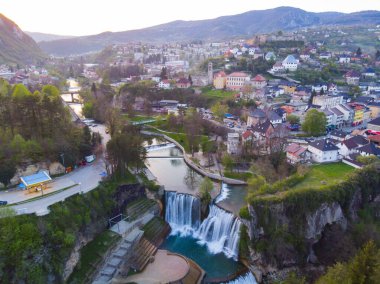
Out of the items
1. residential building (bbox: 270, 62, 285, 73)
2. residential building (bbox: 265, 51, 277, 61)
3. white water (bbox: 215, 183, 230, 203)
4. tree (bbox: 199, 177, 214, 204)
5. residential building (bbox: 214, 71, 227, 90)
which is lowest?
white water (bbox: 215, 183, 230, 203)

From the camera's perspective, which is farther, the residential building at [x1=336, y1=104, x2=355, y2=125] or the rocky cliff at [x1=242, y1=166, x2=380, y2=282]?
the residential building at [x1=336, y1=104, x2=355, y2=125]

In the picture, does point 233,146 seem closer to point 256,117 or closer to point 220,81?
point 256,117

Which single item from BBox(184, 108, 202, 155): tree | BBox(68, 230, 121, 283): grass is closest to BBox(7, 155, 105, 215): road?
BBox(68, 230, 121, 283): grass

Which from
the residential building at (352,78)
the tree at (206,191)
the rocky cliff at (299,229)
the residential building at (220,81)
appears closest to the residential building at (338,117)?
the residential building at (352,78)

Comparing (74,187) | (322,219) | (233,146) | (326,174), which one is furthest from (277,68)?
(74,187)

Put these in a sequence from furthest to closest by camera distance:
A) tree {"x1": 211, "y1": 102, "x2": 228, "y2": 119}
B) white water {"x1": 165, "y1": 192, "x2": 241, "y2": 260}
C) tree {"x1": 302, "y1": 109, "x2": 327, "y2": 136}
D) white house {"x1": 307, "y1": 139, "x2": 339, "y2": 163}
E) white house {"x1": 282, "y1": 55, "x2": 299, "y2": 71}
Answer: white house {"x1": 282, "y1": 55, "x2": 299, "y2": 71}, tree {"x1": 211, "y1": 102, "x2": 228, "y2": 119}, tree {"x1": 302, "y1": 109, "x2": 327, "y2": 136}, white house {"x1": 307, "y1": 139, "x2": 339, "y2": 163}, white water {"x1": 165, "y1": 192, "x2": 241, "y2": 260}

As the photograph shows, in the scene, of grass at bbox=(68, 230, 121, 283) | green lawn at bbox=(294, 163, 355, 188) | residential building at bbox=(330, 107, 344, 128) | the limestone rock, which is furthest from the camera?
residential building at bbox=(330, 107, 344, 128)

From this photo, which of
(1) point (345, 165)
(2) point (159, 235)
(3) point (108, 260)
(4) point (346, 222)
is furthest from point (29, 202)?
(1) point (345, 165)

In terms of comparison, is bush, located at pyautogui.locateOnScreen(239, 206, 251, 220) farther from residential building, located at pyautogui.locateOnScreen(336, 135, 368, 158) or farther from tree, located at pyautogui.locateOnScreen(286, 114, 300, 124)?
tree, located at pyautogui.locateOnScreen(286, 114, 300, 124)

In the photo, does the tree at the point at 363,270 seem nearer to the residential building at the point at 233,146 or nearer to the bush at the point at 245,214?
the bush at the point at 245,214

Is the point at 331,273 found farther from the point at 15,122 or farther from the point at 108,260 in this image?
the point at 15,122
